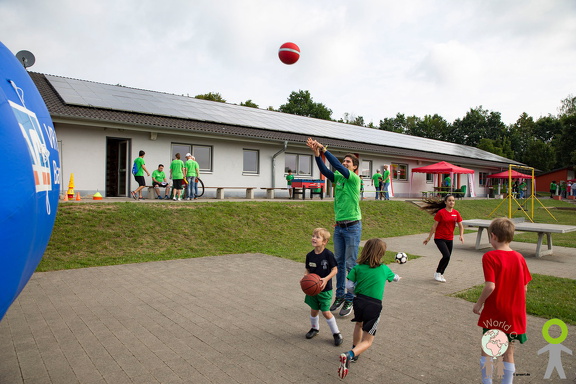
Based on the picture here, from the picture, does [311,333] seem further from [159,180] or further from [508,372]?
[159,180]

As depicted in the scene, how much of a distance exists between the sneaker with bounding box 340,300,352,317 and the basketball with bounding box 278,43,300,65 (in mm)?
7051

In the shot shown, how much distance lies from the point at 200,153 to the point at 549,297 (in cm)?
1607

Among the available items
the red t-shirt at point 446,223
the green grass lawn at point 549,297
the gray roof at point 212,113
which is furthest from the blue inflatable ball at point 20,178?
the gray roof at point 212,113

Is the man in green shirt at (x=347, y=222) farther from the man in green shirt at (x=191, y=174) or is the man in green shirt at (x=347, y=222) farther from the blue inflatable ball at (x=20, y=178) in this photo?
the man in green shirt at (x=191, y=174)

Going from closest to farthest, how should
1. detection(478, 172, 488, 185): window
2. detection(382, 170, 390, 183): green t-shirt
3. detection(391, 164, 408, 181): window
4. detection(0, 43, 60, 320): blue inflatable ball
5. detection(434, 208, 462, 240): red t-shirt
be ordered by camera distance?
detection(0, 43, 60, 320): blue inflatable ball → detection(434, 208, 462, 240): red t-shirt → detection(382, 170, 390, 183): green t-shirt → detection(391, 164, 408, 181): window → detection(478, 172, 488, 185): window

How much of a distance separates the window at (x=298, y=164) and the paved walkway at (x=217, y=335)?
15817 millimetres

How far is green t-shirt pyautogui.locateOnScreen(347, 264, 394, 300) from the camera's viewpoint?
3965 mm

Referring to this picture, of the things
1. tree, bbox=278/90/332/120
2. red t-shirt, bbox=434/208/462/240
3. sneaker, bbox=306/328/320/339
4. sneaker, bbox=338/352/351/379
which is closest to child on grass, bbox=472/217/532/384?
sneaker, bbox=338/352/351/379

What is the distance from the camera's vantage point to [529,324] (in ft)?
17.5

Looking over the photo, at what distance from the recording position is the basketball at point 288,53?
10.6m

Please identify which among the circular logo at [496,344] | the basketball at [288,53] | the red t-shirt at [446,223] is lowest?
the circular logo at [496,344]

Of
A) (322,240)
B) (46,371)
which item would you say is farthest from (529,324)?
(46,371)

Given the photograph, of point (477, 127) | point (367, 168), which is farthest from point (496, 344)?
point (477, 127)

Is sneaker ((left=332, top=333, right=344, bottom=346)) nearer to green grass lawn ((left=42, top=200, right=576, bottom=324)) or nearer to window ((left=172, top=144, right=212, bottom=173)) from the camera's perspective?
green grass lawn ((left=42, top=200, right=576, bottom=324))
